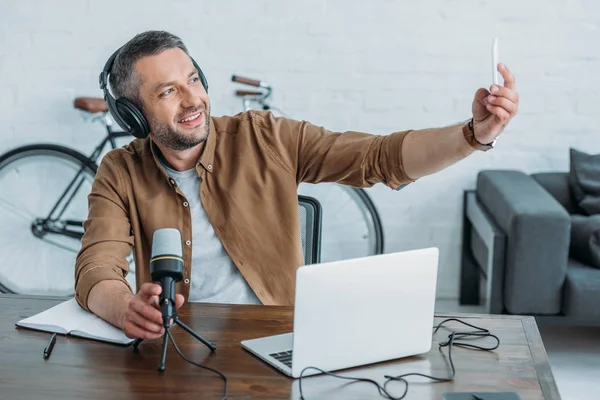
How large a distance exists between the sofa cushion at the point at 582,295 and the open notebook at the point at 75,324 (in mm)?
1817

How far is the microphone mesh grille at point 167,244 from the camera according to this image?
4.49 ft

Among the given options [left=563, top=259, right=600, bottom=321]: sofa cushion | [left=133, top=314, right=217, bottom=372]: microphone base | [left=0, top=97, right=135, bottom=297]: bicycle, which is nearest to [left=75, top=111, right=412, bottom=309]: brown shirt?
[left=133, top=314, right=217, bottom=372]: microphone base

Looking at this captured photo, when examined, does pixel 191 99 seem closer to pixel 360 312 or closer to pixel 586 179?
pixel 360 312

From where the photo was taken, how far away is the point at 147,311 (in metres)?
1.44

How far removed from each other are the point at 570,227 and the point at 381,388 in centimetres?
187

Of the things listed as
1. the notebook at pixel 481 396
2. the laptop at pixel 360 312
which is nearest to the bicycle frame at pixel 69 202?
the laptop at pixel 360 312

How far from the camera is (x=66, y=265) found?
3.79 m

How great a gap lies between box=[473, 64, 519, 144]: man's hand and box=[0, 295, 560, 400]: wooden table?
0.36m

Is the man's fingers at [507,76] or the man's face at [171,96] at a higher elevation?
the man's fingers at [507,76]

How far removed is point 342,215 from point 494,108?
2.06m

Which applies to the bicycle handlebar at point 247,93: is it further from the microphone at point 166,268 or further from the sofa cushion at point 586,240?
the microphone at point 166,268

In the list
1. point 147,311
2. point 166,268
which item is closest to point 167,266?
point 166,268

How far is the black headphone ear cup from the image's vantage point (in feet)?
6.23

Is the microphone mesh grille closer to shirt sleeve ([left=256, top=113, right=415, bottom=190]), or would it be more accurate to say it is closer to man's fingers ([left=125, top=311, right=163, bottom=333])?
man's fingers ([left=125, top=311, right=163, bottom=333])
